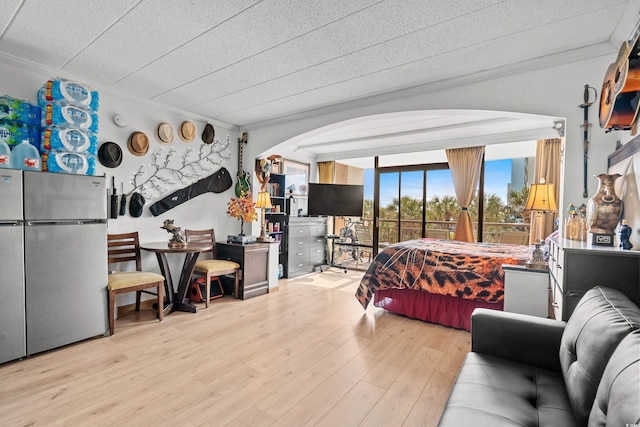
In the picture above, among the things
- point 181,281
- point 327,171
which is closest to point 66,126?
point 181,281

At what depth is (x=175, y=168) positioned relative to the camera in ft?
13.4

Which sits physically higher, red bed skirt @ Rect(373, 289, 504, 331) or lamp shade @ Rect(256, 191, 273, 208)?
lamp shade @ Rect(256, 191, 273, 208)

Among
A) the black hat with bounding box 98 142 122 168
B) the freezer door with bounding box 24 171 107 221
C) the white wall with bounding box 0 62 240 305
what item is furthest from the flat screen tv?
the freezer door with bounding box 24 171 107 221

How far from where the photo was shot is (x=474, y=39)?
2297mm

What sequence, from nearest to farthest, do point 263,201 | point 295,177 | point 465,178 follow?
point 263,201
point 465,178
point 295,177

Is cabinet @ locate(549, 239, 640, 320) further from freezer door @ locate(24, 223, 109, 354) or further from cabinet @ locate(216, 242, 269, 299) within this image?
freezer door @ locate(24, 223, 109, 354)

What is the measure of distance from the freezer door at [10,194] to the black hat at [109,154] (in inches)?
42.9

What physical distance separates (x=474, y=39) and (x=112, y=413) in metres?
3.40

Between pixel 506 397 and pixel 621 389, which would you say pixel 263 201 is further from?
pixel 621 389

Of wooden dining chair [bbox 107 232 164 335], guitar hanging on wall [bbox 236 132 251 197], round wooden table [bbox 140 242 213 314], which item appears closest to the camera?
wooden dining chair [bbox 107 232 164 335]

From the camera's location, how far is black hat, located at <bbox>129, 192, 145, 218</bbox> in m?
3.66

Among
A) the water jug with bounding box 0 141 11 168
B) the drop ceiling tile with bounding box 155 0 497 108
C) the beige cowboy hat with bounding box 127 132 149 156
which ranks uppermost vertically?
the drop ceiling tile with bounding box 155 0 497 108

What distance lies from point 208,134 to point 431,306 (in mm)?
3642

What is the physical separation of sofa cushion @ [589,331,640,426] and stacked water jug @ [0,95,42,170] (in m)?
3.76
